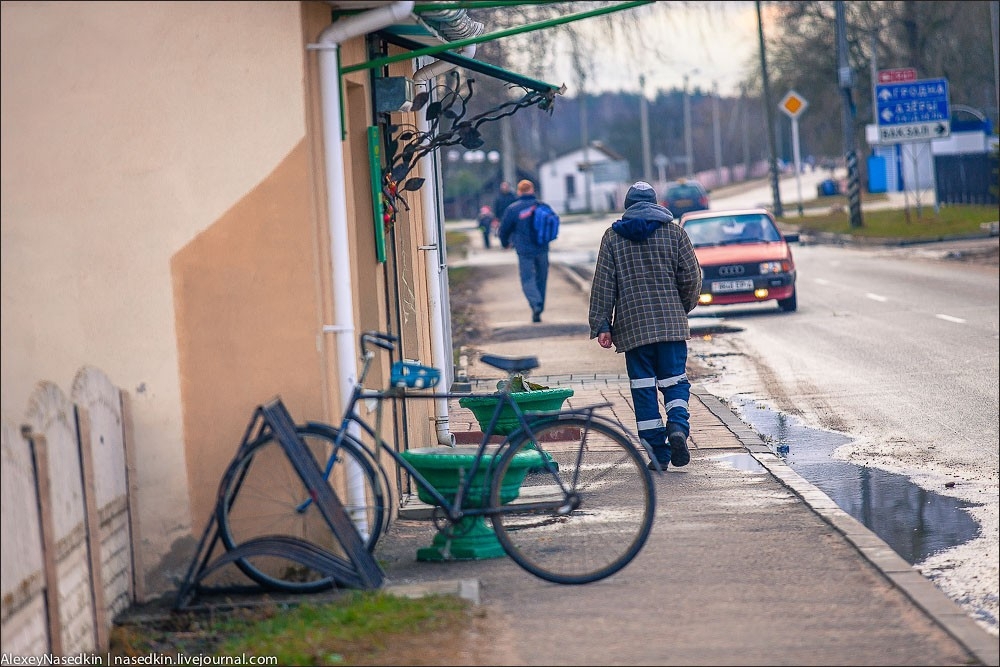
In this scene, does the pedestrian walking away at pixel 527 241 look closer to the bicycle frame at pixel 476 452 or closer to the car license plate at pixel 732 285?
the car license plate at pixel 732 285

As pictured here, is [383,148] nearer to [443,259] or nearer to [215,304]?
[215,304]

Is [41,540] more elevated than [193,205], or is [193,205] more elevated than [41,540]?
[193,205]

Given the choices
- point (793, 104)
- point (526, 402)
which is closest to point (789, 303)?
point (526, 402)

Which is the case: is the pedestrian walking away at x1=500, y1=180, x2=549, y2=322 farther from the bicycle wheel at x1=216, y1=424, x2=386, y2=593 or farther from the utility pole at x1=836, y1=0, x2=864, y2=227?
the utility pole at x1=836, y1=0, x2=864, y2=227

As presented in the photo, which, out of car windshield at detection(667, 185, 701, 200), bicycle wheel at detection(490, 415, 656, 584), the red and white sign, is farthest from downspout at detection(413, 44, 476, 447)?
car windshield at detection(667, 185, 701, 200)

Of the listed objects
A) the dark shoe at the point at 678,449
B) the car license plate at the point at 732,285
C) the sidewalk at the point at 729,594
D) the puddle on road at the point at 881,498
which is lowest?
the puddle on road at the point at 881,498

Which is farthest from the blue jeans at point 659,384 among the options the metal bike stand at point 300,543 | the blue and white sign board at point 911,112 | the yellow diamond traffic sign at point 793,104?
the yellow diamond traffic sign at point 793,104

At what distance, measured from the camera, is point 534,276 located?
20.1 metres

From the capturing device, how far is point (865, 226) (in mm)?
43000

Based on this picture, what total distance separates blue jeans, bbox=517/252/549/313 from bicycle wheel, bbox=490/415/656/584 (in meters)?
13.1

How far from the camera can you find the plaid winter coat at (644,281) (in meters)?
8.85

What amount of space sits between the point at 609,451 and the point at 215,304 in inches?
77.1

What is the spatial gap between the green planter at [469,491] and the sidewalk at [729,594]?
0.22 ft

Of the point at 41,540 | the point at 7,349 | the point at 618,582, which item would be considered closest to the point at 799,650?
the point at 618,582
